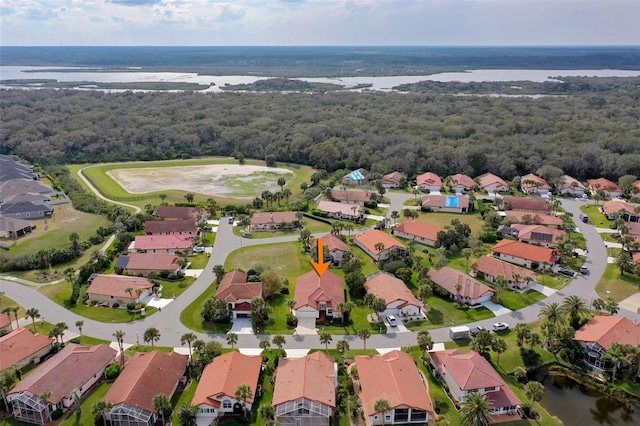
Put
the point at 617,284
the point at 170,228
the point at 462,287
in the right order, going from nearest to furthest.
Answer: the point at 462,287 < the point at 617,284 < the point at 170,228

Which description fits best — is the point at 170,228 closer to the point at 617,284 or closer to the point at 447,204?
the point at 447,204

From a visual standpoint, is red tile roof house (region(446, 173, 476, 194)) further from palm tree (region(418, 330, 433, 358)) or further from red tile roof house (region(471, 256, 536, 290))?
palm tree (region(418, 330, 433, 358))

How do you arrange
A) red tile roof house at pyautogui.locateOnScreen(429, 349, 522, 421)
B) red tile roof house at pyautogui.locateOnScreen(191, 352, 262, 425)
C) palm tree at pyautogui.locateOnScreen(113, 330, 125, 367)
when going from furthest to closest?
palm tree at pyautogui.locateOnScreen(113, 330, 125, 367)
red tile roof house at pyautogui.locateOnScreen(429, 349, 522, 421)
red tile roof house at pyautogui.locateOnScreen(191, 352, 262, 425)

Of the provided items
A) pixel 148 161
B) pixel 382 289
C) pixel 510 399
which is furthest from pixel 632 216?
pixel 148 161

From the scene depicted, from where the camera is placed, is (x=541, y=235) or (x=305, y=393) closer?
(x=305, y=393)

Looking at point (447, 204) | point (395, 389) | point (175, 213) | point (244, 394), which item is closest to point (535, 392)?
point (395, 389)

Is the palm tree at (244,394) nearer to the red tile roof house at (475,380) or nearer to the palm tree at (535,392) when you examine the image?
the red tile roof house at (475,380)

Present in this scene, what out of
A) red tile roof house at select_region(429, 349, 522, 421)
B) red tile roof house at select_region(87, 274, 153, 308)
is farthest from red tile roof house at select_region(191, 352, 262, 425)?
red tile roof house at select_region(87, 274, 153, 308)
